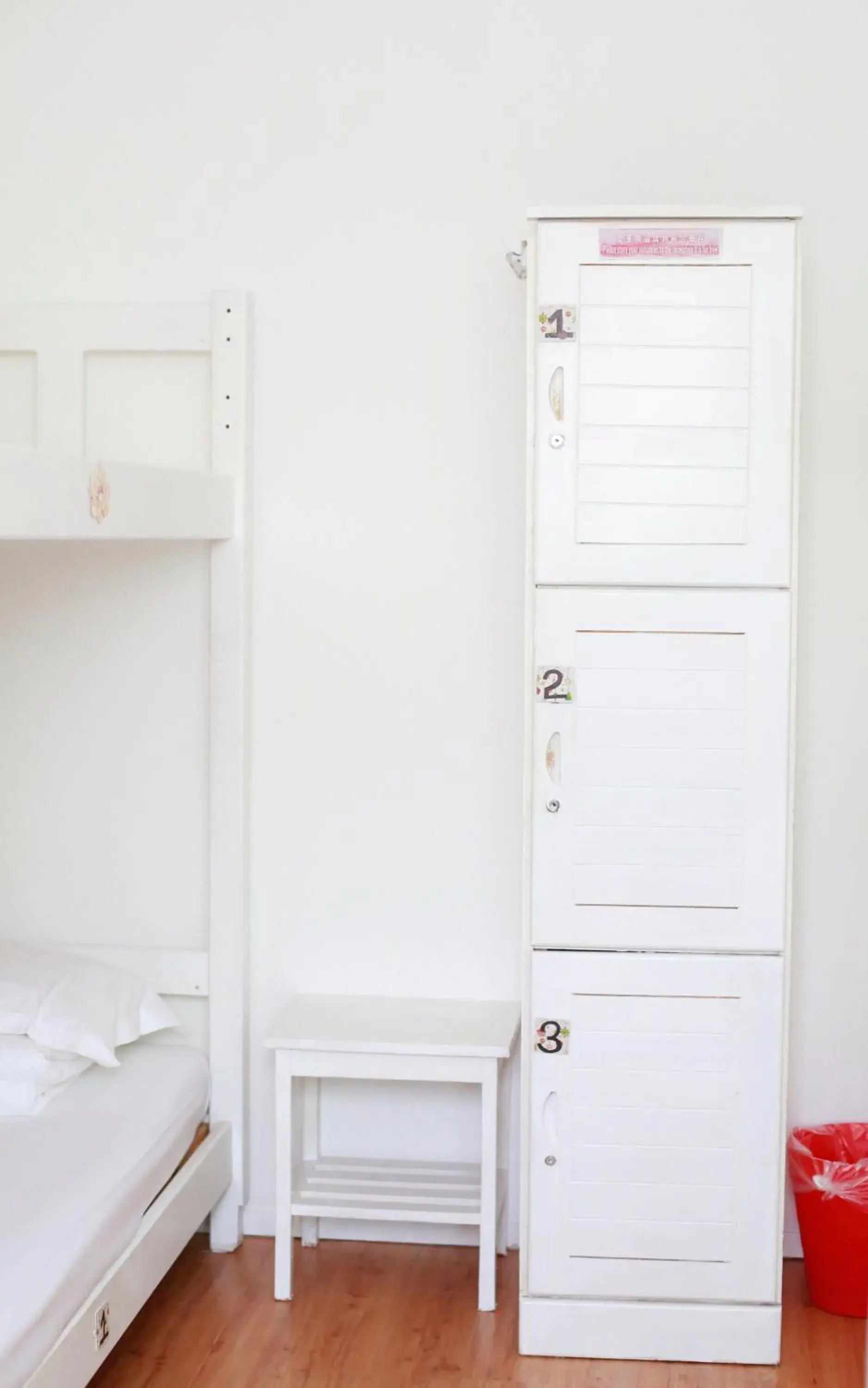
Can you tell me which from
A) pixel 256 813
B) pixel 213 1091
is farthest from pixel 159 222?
pixel 213 1091

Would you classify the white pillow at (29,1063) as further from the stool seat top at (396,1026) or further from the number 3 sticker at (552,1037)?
the number 3 sticker at (552,1037)

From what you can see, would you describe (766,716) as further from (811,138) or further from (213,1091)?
(213,1091)

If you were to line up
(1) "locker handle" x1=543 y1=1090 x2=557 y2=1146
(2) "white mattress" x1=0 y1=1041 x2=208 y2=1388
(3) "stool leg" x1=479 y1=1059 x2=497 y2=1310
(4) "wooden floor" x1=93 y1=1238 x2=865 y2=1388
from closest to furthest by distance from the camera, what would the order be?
(2) "white mattress" x1=0 y1=1041 x2=208 y2=1388, (4) "wooden floor" x1=93 y1=1238 x2=865 y2=1388, (1) "locker handle" x1=543 y1=1090 x2=557 y2=1146, (3) "stool leg" x1=479 y1=1059 x2=497 y2=1310

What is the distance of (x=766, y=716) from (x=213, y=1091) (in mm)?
1351

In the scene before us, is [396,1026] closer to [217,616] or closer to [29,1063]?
[29,1063]

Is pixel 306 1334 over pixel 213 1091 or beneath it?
beneath

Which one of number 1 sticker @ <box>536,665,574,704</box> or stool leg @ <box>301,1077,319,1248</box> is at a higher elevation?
number 1 sticker @ <box>536,665,574,704</box>

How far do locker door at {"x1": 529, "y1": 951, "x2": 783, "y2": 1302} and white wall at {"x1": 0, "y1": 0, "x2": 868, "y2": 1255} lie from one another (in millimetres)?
419

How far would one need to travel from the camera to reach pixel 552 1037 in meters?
2.53

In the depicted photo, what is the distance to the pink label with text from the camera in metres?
2.44

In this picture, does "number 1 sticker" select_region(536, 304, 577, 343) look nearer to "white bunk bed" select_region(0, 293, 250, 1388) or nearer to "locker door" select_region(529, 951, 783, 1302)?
"white bunk bed" select_region(0, 293, 250, 1388)

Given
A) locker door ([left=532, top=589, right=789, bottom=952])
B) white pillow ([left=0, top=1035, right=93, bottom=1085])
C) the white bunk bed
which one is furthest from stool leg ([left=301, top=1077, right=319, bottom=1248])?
locker door ([left=532, top=589, right=789, bottom=952])

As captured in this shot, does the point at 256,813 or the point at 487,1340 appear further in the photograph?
the point at 256,813

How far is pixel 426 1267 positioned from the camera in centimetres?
285
